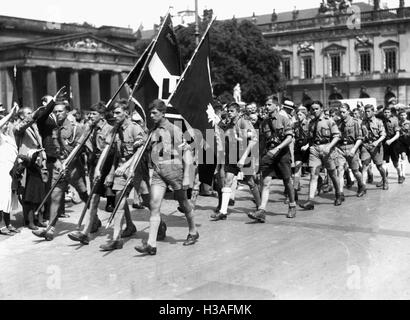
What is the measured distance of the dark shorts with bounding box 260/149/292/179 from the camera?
1045 centimetres

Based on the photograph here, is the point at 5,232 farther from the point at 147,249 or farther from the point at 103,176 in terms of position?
the point at 147,249

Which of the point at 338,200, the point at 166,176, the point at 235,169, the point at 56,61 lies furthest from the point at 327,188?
the point at 56,61

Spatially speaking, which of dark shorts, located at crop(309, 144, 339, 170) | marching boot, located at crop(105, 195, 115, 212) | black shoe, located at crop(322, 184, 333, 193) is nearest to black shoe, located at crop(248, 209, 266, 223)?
dark shorts, located at crop(309, 144, 339, 170)

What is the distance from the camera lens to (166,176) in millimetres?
8148

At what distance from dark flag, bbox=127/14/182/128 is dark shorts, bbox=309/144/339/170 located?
3.16 metres

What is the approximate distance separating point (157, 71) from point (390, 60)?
6648 centimetres

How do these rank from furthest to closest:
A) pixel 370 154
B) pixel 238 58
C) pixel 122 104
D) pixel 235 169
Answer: pixel 238 58
pixel 370 154
pixel 235 169
pixel 122 104

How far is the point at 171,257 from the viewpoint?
7.84 meters

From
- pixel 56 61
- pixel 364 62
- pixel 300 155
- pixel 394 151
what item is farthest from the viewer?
pixel 364 62

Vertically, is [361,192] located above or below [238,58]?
below

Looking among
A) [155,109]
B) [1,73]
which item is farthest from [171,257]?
[1,73]
